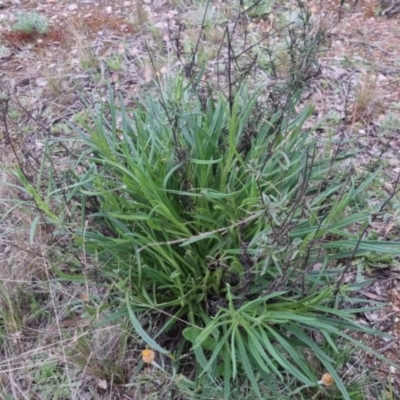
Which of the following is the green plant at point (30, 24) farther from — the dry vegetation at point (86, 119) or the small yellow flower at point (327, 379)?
the small yellow flower at point (327, 379)

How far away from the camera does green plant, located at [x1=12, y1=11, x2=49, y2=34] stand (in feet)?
11.6

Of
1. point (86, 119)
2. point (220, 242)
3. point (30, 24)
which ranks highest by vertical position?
point (30, 24)

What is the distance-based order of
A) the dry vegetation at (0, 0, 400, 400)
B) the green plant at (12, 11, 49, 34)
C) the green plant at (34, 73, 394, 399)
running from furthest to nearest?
the green plant at (12, 11, 49, 34) → the dry vegetation at (0, 0, 400, 400) → the green plant at (34, 73, 394, 399)

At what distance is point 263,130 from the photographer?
189 cm

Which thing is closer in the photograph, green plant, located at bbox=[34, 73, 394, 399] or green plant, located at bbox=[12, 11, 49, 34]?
green plant, located at bbox=[34, 73, 394, 399]

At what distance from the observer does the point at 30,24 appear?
11.6ft

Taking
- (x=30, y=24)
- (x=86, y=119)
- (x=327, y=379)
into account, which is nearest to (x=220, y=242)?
(x=327, y=379)

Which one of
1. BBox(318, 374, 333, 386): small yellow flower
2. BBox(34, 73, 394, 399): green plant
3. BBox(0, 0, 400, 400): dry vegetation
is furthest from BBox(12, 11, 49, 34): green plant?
BBox(318, 374, 333, 386): small yellow flower

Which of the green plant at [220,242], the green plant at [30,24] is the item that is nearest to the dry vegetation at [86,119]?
the green plant at [30,24]

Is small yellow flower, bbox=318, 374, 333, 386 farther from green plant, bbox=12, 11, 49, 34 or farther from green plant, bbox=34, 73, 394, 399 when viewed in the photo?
green plant, bbox=12, 11, 49, 34

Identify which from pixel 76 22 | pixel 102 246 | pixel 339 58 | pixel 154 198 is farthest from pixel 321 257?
pixel 76 22

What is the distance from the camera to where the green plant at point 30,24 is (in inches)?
139

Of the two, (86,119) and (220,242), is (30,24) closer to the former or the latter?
(86,119)

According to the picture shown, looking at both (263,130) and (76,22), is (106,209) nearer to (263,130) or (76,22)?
(263,130)
